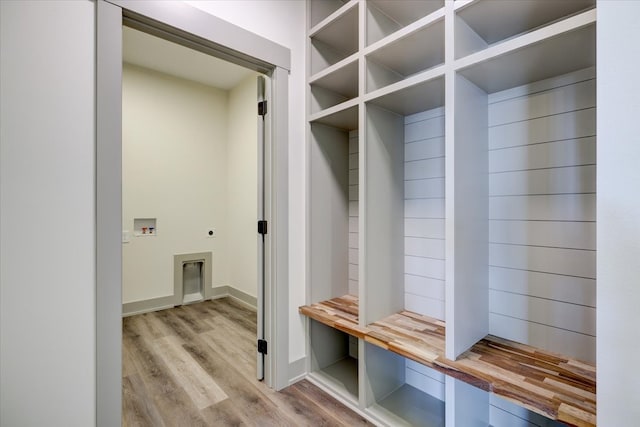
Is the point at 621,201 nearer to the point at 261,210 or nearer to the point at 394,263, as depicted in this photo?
the point at 394,263

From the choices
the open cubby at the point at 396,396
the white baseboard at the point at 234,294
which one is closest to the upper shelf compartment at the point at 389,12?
the open cubby at the point at 396,396

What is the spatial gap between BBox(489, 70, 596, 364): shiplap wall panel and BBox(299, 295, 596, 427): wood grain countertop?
156 mm

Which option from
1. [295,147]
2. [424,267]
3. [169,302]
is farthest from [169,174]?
[424,267]

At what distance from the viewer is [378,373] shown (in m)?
1.89

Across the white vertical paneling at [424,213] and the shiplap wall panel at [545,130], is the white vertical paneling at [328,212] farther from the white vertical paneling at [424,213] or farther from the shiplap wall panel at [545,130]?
the shiplap wall panel at [545,130]

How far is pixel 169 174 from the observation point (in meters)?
3.97

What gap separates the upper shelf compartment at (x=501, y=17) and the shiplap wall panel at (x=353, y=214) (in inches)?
42.8

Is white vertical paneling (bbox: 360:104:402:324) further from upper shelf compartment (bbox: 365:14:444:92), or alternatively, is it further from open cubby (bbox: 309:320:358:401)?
open cubby (bbox: 309:320:358:401)

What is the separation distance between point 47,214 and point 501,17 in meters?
2.20

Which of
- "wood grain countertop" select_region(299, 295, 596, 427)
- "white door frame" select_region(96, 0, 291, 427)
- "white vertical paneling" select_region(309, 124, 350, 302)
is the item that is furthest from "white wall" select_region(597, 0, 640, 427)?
"white door frame" select_region(96, 0, 291, 427)

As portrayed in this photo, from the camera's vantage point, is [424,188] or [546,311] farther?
[424,188]

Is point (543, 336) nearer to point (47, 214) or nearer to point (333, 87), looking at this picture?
point (333, 87)

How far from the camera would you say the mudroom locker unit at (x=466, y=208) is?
1.34 metres

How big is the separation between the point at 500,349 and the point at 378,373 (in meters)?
0.74
